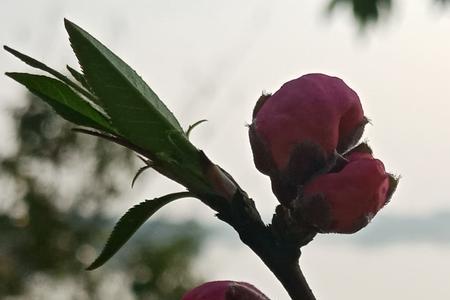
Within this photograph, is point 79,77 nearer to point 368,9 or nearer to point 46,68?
point 46,68

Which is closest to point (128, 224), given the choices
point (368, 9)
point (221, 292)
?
point (221, 292)

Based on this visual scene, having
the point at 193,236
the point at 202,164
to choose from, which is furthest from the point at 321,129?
the point at 193,236

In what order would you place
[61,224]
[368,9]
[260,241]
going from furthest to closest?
1. [61,224]
2. [368,9]
3. [260,241]

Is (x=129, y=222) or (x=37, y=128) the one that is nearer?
(x=129, y=222)

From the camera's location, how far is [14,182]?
798 centimetres

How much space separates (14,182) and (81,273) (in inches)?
29.0

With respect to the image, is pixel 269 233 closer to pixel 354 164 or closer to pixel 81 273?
pixel 354 164

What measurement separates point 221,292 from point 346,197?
17cm

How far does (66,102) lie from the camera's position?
134 cm

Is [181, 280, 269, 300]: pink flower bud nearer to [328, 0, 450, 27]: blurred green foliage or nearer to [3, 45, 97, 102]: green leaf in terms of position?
[3, 45, 97, 102]: green leaf

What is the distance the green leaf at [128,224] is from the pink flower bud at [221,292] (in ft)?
0.30

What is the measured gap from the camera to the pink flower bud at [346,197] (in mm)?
1312

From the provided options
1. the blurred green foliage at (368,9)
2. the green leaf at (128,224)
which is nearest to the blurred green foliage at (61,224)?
the blurred green foliage at (368,9)

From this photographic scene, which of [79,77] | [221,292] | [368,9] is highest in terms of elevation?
[368,9]
